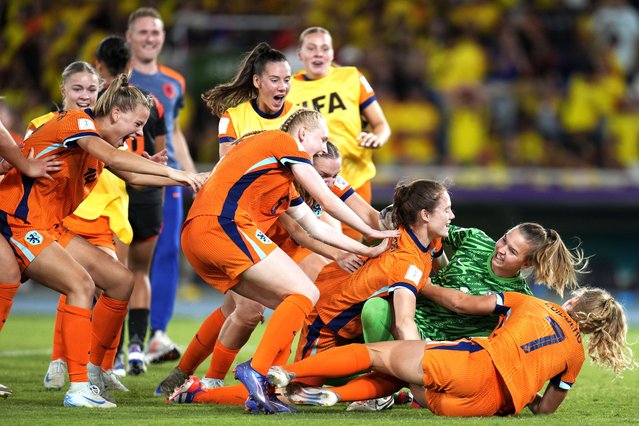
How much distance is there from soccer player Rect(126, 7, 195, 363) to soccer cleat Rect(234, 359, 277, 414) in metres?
2.71

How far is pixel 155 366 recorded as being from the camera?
7.75 metres

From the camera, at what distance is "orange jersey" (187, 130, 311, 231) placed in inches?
212

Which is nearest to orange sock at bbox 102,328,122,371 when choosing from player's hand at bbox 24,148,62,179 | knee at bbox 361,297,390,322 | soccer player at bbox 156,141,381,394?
soccer player at bbox 156,141,381,394

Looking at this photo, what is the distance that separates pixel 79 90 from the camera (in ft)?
21.5

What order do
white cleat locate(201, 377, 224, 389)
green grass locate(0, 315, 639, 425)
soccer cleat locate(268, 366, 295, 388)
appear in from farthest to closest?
white cleat locate(201, 377, 224, 389), soccer cleat locate(268, 366, 295, 388), green grass locate(0, 315, 639, 425)

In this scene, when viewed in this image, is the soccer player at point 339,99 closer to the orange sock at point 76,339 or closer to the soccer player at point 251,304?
the soccer player at point 251,304

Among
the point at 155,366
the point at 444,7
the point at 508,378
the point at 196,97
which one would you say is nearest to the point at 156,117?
the point at 155,366

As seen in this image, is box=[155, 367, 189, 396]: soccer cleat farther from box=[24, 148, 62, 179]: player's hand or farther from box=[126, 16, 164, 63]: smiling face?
box=[126, 16, 164, 63]: smiling face

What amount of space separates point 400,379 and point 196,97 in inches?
351

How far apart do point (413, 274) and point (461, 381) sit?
0.65m

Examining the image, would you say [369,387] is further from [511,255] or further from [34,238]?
[34,238]

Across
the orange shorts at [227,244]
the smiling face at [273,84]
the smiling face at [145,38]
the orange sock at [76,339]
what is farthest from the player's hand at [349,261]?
the smiling face at [145,38]

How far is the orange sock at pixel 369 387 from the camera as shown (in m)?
5.36

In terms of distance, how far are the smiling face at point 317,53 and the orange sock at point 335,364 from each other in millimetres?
2983
